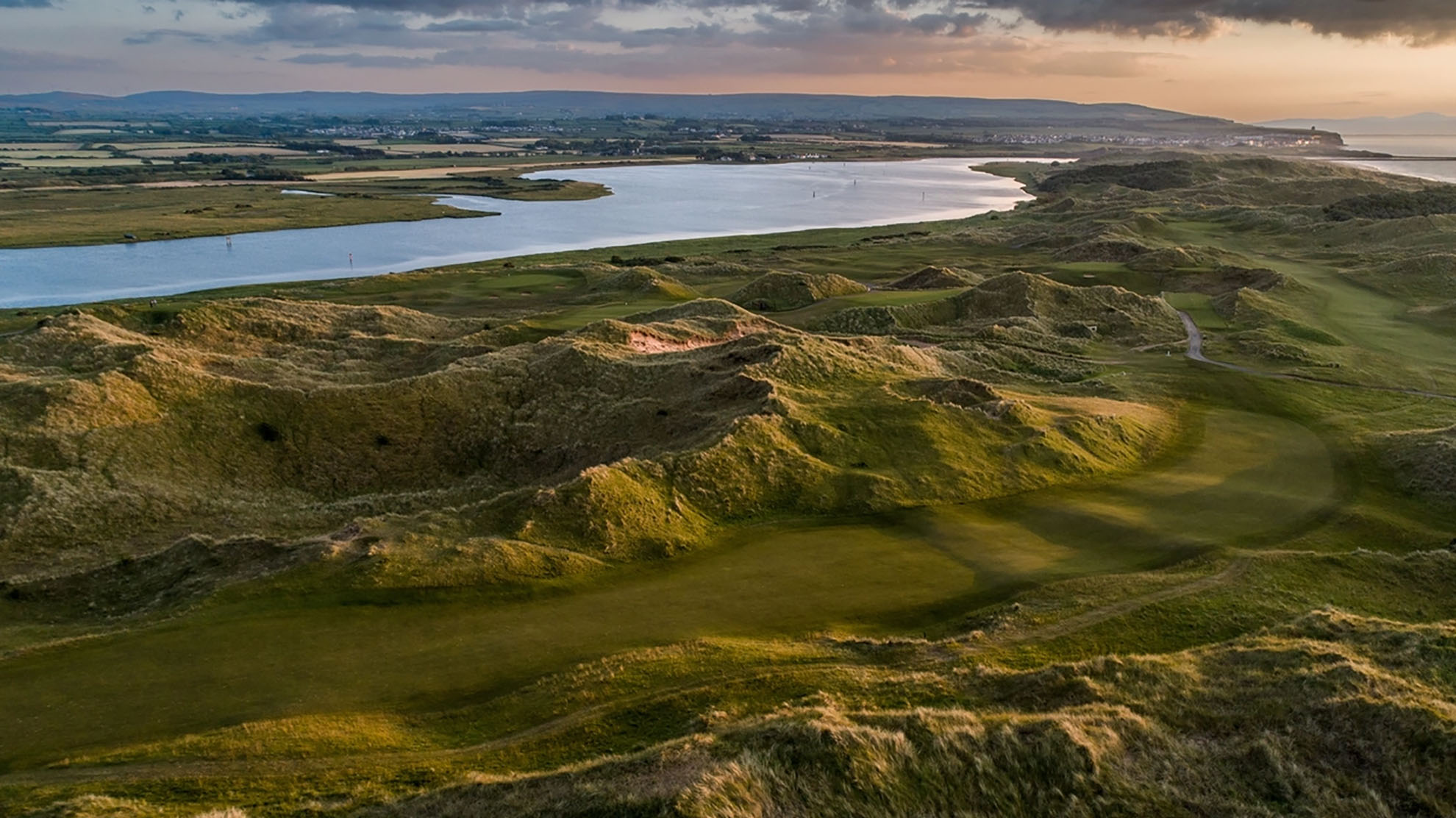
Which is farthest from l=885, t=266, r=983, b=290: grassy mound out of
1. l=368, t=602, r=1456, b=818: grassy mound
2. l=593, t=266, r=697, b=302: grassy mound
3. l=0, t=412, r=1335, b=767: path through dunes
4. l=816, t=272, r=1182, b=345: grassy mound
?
l=368, t=602, r=1456, b=818: grassy mound

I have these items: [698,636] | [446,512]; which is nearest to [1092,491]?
[698,636]

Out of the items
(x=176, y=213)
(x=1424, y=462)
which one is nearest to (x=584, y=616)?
(x=1424, y=462)

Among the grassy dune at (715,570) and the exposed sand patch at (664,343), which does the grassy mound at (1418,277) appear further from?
the exposed sand patch at (664,343)

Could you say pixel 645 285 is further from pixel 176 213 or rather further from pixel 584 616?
pixel 176 213

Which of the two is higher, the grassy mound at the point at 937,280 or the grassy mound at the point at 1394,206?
the grassy mound at the point at 1394,206

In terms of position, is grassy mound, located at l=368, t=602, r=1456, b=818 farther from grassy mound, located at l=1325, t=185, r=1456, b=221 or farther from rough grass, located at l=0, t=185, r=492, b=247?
rough grass, located at l=0, t=185, r=492, b=247

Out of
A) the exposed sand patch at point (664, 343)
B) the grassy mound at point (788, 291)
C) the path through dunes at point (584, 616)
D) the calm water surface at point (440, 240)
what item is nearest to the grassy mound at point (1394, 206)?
the calm water surface at point (440, 240)

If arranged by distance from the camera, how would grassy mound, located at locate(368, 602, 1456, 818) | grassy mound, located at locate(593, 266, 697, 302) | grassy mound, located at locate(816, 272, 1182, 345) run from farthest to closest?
grassy mound, located at locate(593, 266, 697, 302) → grassy mound, located at locate(816, 272, 1182, 345) → grassy mound, located at locate(368, 602, 1456, 818)
